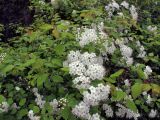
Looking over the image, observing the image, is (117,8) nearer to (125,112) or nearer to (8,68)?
(125,112)

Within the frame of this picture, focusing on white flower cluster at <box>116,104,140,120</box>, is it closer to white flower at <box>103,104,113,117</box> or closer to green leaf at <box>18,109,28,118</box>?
white flower at <box>103,104,113,117</box>

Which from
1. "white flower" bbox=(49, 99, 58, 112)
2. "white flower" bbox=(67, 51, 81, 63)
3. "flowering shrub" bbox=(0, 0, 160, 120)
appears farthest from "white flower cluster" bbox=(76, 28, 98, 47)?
"white flower" bbox=(49, 99, 58, 112)

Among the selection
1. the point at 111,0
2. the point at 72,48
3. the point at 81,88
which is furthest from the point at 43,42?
the point at 111,0

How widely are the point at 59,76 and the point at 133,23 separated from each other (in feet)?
5.72

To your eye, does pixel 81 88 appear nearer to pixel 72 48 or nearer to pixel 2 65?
pixel 72 48

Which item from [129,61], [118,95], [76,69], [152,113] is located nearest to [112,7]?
[129,61]

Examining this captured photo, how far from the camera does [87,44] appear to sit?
396cm

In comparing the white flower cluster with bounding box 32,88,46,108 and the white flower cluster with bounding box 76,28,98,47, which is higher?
the white flower cluster with bounding box 76,28,98,47

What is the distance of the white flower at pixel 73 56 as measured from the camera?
12.5 ft

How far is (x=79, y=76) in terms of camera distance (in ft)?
11.6

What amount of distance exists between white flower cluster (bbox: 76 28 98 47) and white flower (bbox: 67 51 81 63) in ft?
0.46

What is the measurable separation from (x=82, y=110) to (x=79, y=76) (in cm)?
31

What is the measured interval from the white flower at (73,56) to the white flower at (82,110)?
0.53 metres

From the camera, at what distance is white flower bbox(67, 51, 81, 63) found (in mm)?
3799
